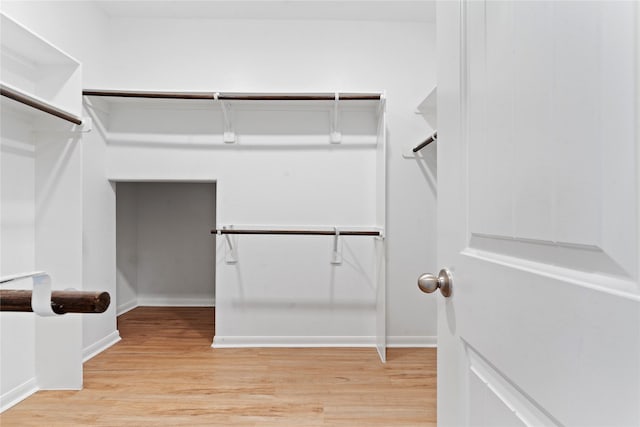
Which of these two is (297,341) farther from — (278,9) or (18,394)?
(278,9)

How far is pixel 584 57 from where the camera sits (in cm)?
41

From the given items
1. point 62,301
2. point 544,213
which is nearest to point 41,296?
point 62,301

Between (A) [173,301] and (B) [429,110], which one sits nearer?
(B) [429,110]

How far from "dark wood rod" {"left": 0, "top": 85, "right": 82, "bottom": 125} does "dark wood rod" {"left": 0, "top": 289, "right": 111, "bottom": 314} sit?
4.73 feet

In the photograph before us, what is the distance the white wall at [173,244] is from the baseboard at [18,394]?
2.09m

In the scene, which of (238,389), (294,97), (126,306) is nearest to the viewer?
(238,389)

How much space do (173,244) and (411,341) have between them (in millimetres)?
2699

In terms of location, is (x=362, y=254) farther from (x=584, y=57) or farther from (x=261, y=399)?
(x=584, y=57)

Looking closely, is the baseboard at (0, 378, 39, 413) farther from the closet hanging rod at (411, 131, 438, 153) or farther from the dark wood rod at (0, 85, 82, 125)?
the closet hanging rod at (411, 131, 438, 153)

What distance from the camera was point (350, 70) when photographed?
2996 millimetres

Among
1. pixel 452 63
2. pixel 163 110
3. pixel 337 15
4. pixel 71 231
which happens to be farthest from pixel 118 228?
pixel 452 63

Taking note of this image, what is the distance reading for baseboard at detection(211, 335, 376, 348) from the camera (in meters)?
A: 2.92

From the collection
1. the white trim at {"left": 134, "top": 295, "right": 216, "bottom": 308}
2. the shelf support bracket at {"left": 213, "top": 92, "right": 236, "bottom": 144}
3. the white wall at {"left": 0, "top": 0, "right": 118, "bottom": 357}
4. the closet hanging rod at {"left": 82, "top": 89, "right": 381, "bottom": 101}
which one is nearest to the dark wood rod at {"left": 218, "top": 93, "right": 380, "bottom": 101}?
the closet hanging rod at {"left": 82, "top": 89, "right": 381, "bottom": 101}

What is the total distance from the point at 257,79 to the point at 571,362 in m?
2.91
